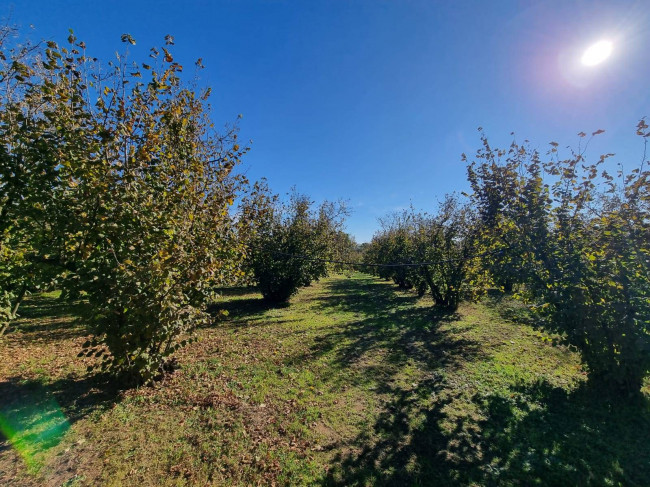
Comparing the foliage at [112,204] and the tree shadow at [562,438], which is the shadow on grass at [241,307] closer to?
the foliage at [112,204]

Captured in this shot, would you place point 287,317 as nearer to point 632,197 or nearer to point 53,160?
point 53,160

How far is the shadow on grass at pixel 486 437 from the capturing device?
3.40m

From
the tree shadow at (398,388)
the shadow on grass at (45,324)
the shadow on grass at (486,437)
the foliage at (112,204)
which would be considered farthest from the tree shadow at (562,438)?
the shadow on grass at (45,324)

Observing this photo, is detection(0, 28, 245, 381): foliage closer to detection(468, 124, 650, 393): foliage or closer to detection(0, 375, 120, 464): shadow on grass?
detection(0, 375, 120, 464): shadow on grass

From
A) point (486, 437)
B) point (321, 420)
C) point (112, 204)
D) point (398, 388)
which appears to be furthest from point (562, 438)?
point (112, 204)

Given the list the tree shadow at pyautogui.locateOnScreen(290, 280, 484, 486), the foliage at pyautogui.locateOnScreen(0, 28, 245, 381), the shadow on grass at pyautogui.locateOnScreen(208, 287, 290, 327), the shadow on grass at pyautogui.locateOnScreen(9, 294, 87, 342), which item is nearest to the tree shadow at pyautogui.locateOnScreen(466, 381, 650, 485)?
the tree shadow at pyautogui.locateOnScreen(290, 280, 484, 486)

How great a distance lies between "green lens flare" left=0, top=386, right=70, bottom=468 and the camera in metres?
3.61

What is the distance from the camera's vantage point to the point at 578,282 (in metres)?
4.91

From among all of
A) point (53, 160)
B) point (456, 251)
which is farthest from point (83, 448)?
point (456, 251)

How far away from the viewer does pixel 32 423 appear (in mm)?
4090

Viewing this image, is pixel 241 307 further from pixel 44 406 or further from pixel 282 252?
pixel 44 406

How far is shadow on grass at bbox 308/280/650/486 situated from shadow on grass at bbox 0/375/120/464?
4022mm

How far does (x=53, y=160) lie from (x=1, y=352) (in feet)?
21.0

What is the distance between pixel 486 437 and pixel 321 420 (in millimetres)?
2576
